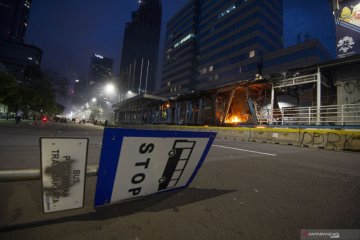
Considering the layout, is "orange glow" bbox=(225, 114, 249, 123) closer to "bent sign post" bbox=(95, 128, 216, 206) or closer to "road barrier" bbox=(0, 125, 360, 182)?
"road barrier" bbox=(0, 125, 360, 182)

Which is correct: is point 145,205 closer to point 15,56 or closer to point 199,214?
point 199,214

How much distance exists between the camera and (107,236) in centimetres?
138

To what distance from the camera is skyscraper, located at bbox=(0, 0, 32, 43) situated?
144m

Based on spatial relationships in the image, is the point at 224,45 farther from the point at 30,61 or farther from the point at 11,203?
the point at 30,61

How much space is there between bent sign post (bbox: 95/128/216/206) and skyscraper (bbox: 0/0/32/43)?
197 metres

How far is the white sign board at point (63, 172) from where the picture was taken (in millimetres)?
1417

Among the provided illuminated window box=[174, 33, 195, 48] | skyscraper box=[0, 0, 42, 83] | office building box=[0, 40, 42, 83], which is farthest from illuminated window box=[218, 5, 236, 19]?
office building box=[0, 40, 42, 83]

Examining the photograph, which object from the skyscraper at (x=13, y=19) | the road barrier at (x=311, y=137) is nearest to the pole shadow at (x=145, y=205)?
the road barrier at (x=311, y=137)

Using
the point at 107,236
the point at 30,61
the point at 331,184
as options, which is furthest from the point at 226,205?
the point at 30,61

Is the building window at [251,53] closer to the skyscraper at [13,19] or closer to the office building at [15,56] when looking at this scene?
the office building at [15,56]

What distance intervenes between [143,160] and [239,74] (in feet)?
198

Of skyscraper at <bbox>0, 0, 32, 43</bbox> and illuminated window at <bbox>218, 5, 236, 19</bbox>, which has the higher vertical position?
skyscraper at <bbox>0, 0, 32, 43</bbox>

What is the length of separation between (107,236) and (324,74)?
19459mm

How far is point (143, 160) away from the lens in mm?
1835
